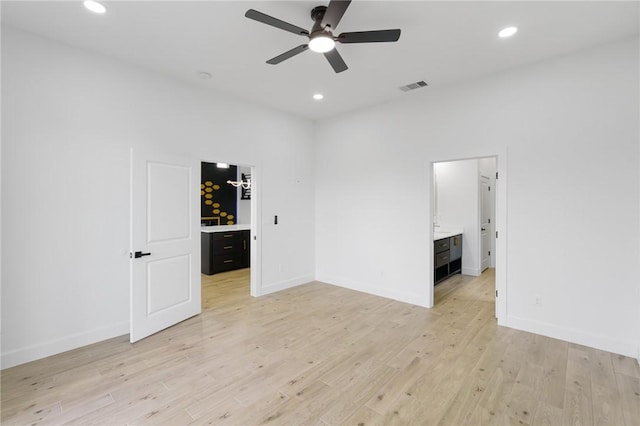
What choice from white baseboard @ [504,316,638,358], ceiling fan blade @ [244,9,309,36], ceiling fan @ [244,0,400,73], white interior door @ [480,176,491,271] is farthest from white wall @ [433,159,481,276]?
ceiling fan blade @ [244,9,309,36]

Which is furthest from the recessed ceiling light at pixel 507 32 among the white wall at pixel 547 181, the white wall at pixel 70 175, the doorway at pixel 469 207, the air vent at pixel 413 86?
the white wall at pixel 70 175

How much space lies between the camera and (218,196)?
7.75m

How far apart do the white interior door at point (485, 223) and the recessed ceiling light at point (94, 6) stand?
637 cm

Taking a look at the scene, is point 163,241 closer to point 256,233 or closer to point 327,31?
point 256,233

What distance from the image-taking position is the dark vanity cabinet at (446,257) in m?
4.97

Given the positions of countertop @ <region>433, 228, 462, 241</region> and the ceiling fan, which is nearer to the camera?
the ceiling fan

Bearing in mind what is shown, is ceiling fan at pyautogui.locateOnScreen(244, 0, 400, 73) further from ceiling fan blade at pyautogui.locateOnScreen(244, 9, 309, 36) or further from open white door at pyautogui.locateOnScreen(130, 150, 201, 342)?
open white door at pyautogui.locateOnScreen(130, 150, 201, 342)

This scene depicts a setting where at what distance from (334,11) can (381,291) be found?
12.6 feet

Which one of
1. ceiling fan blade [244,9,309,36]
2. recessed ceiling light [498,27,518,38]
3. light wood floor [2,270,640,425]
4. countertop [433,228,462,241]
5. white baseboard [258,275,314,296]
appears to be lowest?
light wood floor [2,270,640,425]

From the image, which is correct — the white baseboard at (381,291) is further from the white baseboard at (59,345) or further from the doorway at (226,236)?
the white baseboard at (59,345)

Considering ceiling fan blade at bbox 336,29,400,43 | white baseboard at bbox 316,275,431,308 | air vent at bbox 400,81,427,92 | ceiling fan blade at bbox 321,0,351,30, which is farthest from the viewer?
white baseboard at bbox 316,275,431,308

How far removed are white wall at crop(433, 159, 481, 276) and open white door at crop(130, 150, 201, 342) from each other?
479cm

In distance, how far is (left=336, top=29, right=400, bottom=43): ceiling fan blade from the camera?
2.15 m

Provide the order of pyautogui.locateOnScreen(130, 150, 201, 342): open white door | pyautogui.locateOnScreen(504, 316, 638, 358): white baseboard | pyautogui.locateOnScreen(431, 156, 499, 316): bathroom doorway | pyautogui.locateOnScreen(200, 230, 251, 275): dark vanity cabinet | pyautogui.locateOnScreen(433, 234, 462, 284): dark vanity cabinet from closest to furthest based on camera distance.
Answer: pyautogui.locateOnScreen(504, 316, 638, 358): white baseboard, pyautogui.locateOnScreen(130, 150, 201, 342): open white door, pyautogui.locateOnScreen(433, 234, 462, 284): dark vanity cabinet, pyautogui.locateOnScreen(431, 156, 499, 316): bathroom doorway, pyautogui.locateOnScreen(200, 230, 251, 275): dark vanity cabinet
